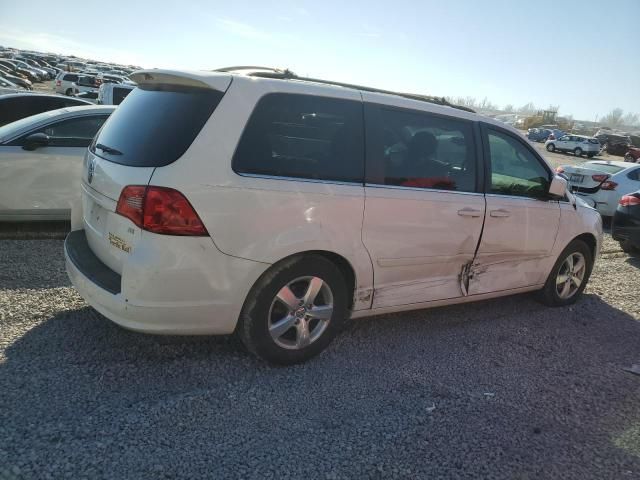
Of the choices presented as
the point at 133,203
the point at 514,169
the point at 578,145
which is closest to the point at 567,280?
the point at 514,169

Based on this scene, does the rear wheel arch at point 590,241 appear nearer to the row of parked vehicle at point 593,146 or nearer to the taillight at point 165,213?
the taillight at point 165,213

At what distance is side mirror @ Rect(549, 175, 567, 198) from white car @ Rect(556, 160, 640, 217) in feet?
21.1

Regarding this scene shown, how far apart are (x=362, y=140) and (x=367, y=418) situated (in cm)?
178

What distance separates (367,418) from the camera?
297 centimetres

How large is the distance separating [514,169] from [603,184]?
726cm

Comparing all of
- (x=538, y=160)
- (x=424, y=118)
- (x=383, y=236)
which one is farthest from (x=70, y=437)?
(x=538, y=160)

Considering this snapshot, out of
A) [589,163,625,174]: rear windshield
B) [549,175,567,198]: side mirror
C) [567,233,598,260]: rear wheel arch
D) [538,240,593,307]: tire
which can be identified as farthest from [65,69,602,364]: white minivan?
[589,163,625,174]: rear windshield

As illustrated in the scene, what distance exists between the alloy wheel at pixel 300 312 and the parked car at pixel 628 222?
20.3ft

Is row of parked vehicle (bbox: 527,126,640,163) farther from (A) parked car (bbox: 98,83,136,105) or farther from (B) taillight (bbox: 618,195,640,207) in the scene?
(A) parked car (bbox: 98,83,136,105)

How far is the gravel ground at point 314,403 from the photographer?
8.27 feet

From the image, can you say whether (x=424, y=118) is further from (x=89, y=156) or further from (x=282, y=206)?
(x=89, y=156)

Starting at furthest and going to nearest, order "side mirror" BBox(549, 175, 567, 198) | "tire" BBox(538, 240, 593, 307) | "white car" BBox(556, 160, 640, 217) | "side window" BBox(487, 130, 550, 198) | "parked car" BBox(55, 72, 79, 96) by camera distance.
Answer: "parked car" BBox(55, 72, 79, 96)
"white car" BBox(556, 160, 640, 217)
"tire" BBox(538, 240, 593, 307)
"side mirror" BBox(549, 175, 567, 198)
"side window" BBox(487, 130, 550, 198)

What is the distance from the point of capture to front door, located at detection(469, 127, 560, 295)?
427 cm

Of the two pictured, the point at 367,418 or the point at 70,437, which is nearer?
the point at 70,437
